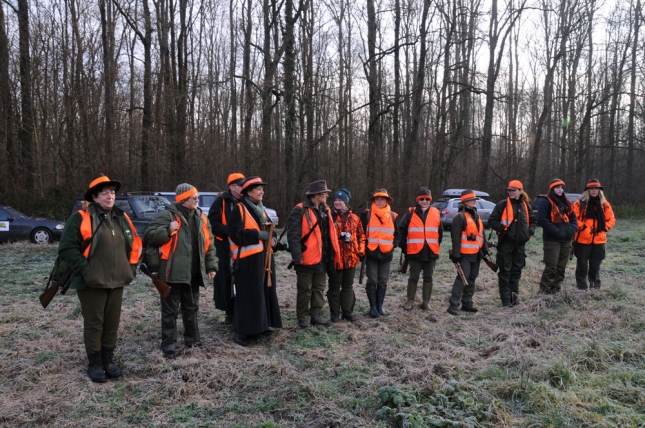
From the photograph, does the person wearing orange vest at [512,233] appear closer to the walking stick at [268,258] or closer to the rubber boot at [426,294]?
Result: the rubber boot at [426,294]

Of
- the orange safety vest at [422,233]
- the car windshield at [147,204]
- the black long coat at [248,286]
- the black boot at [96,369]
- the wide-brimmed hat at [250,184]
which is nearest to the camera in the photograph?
the black boot at [96,369]

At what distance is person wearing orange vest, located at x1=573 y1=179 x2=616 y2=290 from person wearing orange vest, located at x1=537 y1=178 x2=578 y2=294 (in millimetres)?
388

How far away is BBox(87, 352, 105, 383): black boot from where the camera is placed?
15.5 ft

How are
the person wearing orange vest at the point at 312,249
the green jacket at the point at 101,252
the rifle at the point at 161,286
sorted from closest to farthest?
1. the green jacket at the point at 101,252
2. the rifle at the point at 161,286
3. the person wearing orange vest at the point at 312,249

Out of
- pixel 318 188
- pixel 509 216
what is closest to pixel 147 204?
pixel 318 188

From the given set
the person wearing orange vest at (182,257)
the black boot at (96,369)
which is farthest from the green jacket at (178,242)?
the black boot at (96,369)

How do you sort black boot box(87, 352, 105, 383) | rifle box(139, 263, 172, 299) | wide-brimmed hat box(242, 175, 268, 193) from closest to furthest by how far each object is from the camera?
black boot box(87, 352, 105, 383)
rifle box(139, 263, 172, 299)
wide-brimmed hat box(242, 175, 268, 193)

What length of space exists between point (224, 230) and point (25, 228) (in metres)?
12.2

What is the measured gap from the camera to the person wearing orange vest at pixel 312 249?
6.50 meters

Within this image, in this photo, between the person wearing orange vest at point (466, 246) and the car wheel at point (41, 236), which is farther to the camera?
the car wheel at point (41, 236)

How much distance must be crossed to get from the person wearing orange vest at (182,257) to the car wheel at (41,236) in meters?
12.0

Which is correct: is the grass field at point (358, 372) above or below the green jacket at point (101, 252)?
below

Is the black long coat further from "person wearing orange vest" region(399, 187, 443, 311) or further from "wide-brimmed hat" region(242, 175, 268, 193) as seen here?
"person wearing orange vest" region(399, 187, 443, 311)

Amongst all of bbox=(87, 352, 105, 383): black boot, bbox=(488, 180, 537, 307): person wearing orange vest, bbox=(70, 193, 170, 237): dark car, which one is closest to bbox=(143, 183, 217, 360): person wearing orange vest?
bbox=(87, 352, 105, 383): black boot
